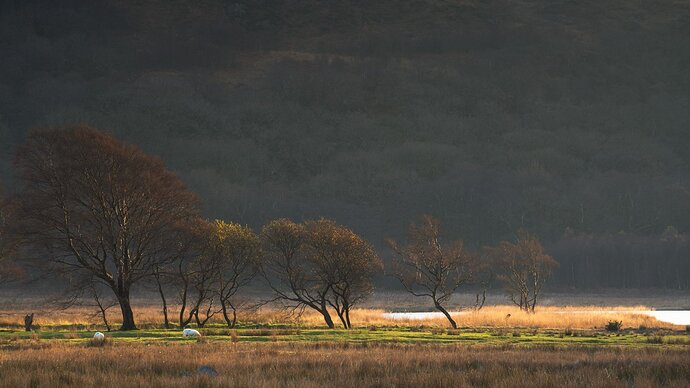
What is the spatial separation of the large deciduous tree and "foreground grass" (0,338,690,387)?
24.8 metres

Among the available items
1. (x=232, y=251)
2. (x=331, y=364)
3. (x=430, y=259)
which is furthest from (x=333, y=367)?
(x=430, y=259)

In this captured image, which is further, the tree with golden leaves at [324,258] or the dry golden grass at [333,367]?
the tree with golden leaves at [324,258]

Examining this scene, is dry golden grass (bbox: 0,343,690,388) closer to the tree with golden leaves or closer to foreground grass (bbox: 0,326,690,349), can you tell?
foreground grass (bbox: 0,326,690,349)

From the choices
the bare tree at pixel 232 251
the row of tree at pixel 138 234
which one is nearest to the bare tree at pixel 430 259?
the row of tree at pixel 138 234

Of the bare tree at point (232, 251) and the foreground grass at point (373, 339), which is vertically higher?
the bare tree at point (232, 251)

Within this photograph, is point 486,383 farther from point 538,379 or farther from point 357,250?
point 357,250

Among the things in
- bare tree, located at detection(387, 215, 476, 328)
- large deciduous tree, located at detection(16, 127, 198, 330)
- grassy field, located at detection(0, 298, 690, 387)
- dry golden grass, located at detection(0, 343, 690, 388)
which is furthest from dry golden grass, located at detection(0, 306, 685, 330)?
dry golden grass, located at detection(0, 343, 690, 388)

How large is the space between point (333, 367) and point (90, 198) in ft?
133

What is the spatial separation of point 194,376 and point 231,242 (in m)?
50.9

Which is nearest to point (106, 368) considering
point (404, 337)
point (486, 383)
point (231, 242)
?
point (486, 383)

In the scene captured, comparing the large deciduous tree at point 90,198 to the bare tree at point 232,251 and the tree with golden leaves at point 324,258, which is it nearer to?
the bare tree at point 232,251

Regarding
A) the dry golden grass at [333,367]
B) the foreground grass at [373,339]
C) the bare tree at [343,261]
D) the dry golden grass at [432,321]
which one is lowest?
the dry golden grass at [333,367]

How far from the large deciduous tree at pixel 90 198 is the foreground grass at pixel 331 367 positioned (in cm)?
2481

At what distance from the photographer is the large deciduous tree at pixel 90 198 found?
66.1m
